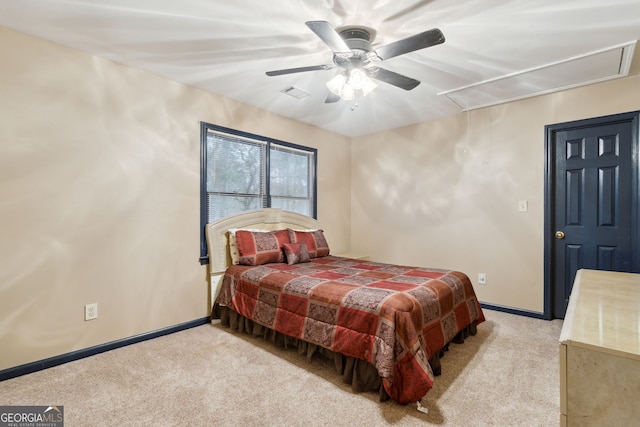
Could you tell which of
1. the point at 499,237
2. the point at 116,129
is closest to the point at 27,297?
the point at 116,129

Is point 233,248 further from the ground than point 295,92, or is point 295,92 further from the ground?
point 295,92

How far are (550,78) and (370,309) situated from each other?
2.86 meters

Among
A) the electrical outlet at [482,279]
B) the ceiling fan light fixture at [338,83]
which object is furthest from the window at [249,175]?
the electrical outlet at [482,279]

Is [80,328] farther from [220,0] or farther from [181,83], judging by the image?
[220,0]

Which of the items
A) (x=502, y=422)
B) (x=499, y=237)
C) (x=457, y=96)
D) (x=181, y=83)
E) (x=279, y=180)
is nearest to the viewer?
(x=502, y=422)

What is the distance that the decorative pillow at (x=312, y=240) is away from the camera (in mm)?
3654

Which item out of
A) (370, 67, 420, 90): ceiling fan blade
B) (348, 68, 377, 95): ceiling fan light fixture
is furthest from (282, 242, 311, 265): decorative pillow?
(370, 67, 420, 90): ceiling fan blade

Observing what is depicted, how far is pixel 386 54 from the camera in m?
1.97

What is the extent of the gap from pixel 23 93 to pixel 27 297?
1504 millimetres

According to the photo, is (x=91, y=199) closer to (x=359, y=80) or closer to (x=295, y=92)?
(x=295, y=92)

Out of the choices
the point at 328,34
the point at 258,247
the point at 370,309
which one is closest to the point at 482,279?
the point at 370,309

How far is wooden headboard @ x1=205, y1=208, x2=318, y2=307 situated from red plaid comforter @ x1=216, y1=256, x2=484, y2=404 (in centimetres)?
16

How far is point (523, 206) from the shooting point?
11.2ft

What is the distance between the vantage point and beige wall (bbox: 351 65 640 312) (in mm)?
3305
